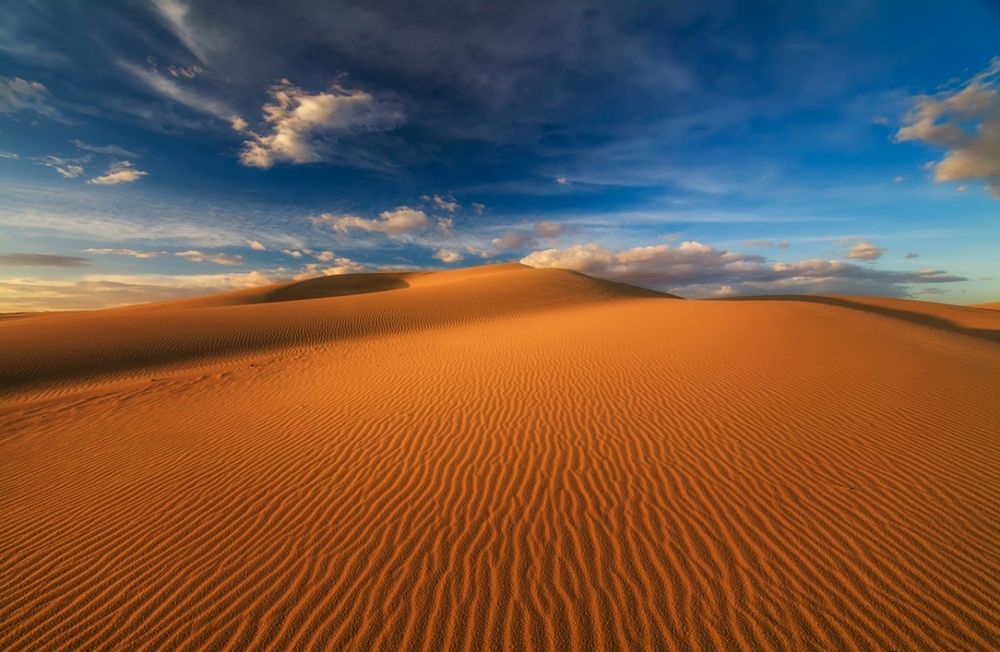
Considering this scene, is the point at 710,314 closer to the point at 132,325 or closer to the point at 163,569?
the point at 163,569

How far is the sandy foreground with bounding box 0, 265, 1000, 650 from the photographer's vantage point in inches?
127

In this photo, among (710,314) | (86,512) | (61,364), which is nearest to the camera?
(86,512)

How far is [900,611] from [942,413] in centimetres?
627

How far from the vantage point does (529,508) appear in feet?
15.5

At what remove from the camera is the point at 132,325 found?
66.5 feet

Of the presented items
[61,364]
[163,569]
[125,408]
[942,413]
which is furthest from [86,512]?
[61,364]

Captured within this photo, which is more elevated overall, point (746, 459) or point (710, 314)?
point (710, 314)

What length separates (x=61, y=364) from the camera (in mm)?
15414

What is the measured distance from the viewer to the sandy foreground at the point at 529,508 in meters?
3.23

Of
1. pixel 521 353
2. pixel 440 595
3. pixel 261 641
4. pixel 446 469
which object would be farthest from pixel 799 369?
pixel 261 641

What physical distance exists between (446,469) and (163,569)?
3228 mm

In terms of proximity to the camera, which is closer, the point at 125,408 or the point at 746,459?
the point at 746,459

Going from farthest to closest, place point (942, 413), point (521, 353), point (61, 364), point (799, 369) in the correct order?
point (61, 364), point (521, 353), point (799, 369), point (942, 413)

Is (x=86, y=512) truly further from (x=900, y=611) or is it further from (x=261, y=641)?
(x=900, y=611)
